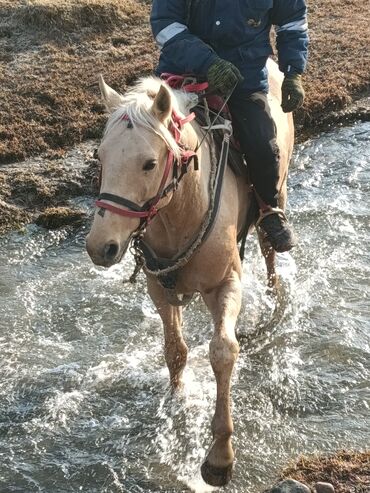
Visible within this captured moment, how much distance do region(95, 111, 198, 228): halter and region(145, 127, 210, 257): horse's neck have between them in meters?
0.17

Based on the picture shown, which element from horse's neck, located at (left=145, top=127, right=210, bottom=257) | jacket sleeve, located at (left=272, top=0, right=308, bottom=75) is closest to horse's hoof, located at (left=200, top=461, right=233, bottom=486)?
horse's neck, located at (left=145, top=127, right=210, bottom=257)

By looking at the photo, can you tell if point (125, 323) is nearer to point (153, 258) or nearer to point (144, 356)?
point (144, 356)

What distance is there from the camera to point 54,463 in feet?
15.5

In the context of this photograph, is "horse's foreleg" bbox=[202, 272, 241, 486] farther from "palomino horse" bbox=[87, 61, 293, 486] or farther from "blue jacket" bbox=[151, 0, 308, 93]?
"blue jacket" bbox=[151, 0, 308, 93]

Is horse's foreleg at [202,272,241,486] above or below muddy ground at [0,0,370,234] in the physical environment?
above

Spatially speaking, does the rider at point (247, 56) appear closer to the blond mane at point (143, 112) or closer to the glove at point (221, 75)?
the glove at point (221, 75)

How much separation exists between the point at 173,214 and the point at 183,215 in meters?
0.07

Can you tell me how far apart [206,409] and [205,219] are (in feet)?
5.66

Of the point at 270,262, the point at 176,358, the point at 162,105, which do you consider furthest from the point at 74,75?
the point at 162,105

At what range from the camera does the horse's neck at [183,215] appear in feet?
13.5

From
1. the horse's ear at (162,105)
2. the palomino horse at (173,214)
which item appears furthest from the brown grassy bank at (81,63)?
the horse's ear at (162,105)

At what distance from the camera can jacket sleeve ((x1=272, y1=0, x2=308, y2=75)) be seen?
16.5 feet

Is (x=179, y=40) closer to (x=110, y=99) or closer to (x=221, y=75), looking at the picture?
(x=221, y=75)

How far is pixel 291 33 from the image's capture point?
16.9 ft
